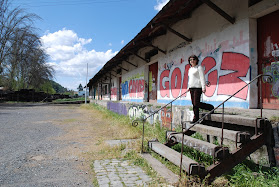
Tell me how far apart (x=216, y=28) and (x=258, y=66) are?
5.56 feet

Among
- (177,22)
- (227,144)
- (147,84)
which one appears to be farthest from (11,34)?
(227,144)

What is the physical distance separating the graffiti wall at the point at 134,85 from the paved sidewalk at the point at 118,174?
25.2 ft

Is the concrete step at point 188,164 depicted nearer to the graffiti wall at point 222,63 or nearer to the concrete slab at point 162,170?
the concrete slab at point 162,170

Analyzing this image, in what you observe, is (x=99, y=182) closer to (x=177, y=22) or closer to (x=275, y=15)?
(x=275, y=15)

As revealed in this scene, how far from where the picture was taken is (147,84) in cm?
1130

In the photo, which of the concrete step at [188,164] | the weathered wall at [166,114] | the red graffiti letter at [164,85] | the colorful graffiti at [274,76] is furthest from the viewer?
the red graffiti letter at [164,85]

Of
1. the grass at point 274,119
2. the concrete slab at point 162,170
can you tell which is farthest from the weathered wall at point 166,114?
the grass at point 274,119

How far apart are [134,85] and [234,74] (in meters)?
8.46

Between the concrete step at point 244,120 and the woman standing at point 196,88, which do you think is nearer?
the concrete step at point 244,120

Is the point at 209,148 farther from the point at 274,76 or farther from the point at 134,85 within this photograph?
the point at 134,85

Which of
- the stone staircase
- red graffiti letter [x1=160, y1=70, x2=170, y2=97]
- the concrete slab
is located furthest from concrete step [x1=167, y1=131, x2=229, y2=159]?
red graffiti letter [x1=160, y1=70, x2=170, y2=97]

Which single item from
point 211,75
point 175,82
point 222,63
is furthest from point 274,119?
point 175,82

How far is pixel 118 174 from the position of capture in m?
3.51

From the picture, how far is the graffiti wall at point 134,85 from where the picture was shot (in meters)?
11.9
